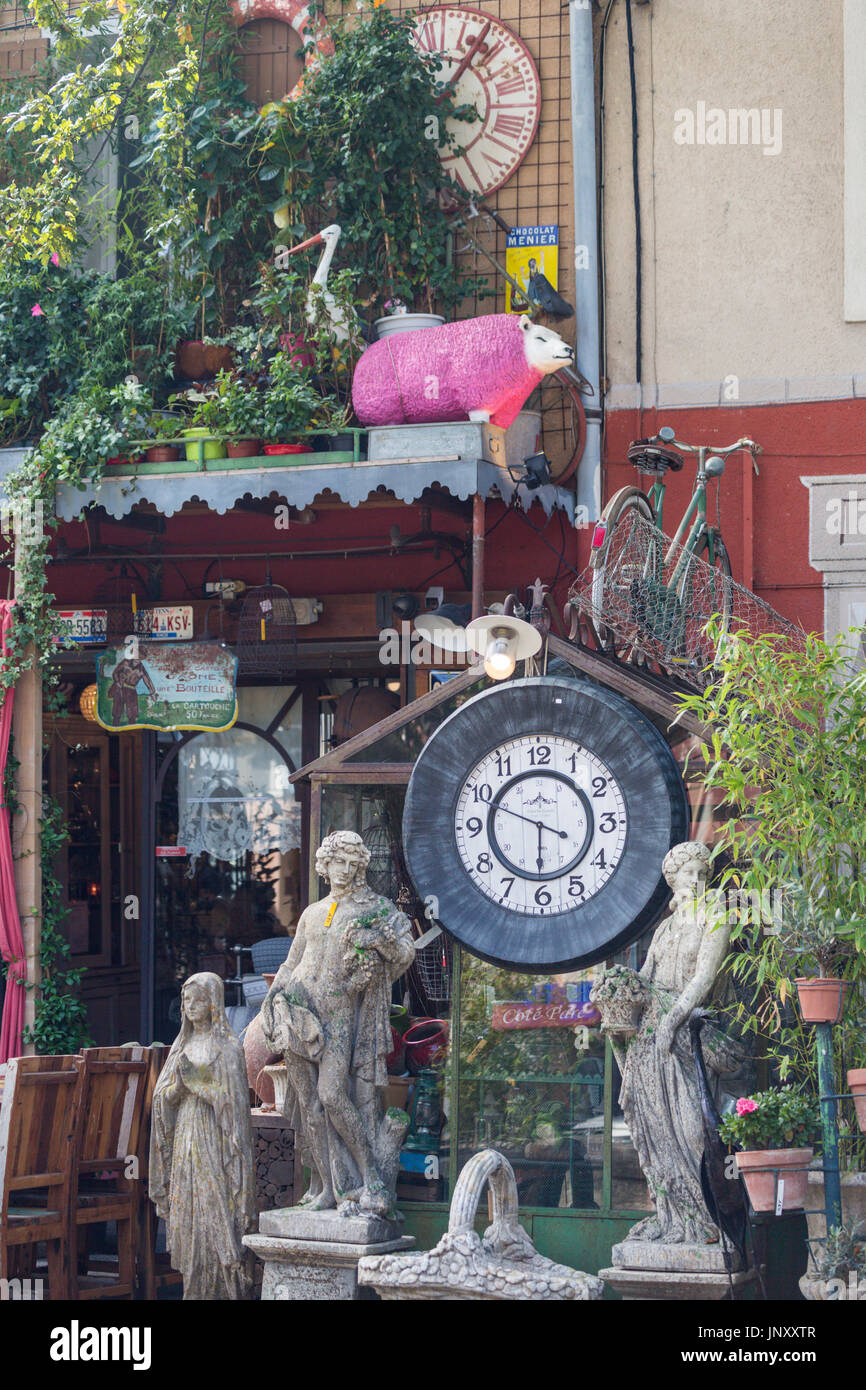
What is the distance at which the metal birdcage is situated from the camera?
32.5 ft

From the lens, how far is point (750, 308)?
909 cm

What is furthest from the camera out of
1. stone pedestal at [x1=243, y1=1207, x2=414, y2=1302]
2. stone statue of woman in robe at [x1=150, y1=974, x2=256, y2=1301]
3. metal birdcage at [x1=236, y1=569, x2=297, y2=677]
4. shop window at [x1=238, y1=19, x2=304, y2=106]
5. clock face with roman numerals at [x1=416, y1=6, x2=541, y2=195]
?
shop window at [x1=238, y1=19, x2=304, y2=106]

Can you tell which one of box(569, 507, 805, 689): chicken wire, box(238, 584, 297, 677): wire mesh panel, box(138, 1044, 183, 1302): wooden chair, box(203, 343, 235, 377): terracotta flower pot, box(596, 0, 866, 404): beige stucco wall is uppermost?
box(596, 0, 866, 404): beige stucco wall

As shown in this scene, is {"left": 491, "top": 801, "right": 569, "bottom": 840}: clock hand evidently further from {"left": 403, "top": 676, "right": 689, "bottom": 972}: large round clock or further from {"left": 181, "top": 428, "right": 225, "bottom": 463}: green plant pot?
{"left": 181, "top": 428, "right": 225, "bottom": 463}: green plant pot

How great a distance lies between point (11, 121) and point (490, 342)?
139 inches

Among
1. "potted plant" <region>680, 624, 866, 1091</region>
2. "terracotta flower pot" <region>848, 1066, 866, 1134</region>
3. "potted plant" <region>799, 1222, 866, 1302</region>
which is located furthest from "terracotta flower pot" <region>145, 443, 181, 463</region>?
"potted plant" <region>799, 1222, 866, 1302</region>

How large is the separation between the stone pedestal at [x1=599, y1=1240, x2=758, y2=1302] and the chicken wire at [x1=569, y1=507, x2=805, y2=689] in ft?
7.83

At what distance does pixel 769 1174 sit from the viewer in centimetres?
603

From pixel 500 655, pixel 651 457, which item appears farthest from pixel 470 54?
pixel 500 655

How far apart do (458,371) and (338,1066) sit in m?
3.58

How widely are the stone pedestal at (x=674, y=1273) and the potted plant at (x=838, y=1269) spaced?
1.15 ft

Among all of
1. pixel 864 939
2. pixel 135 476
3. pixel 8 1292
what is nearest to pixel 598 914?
pixel 864 939

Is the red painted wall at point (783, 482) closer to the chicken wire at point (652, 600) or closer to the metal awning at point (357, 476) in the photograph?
the metal awning at point (357, 476)

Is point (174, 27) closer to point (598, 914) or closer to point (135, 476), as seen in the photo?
point (135, 476)
